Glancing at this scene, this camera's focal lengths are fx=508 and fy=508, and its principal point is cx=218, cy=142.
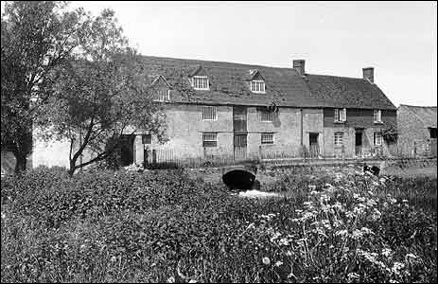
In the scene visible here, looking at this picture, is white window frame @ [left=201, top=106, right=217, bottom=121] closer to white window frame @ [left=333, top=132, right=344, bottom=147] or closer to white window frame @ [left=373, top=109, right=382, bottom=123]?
white window frame @ [left=333, top=132, right=344, bottom=147]

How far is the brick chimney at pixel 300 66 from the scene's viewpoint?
44500mm

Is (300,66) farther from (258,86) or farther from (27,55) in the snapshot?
(27,55)

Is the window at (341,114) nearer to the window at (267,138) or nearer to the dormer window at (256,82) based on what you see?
the dormer window at (256,82)

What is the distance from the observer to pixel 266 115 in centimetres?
3800

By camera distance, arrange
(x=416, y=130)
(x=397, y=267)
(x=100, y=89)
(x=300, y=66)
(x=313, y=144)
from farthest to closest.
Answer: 1. (x=416, y=130)
2. (x=300, y=66)
3. (x=313, y=144)
4. (x=100, y=89)
5. (x=397, y=267)

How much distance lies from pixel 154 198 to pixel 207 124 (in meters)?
22.3

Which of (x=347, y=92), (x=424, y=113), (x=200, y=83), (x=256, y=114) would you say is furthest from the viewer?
(x=424, y=113)

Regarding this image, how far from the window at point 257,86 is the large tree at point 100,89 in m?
17.6

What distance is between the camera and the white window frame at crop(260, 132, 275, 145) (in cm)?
3762

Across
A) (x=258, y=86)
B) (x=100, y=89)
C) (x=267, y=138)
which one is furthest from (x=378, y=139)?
(x=100, y=89)

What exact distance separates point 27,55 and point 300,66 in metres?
29.5

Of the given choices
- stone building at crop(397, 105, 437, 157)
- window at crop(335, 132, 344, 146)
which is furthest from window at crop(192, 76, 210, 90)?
stone building at crop(397, 105, 437, 157)

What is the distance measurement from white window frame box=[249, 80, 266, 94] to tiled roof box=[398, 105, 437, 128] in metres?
16.1

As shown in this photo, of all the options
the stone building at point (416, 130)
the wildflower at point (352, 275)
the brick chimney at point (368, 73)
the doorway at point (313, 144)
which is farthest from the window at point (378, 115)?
the wildflower at point (352, 275)
